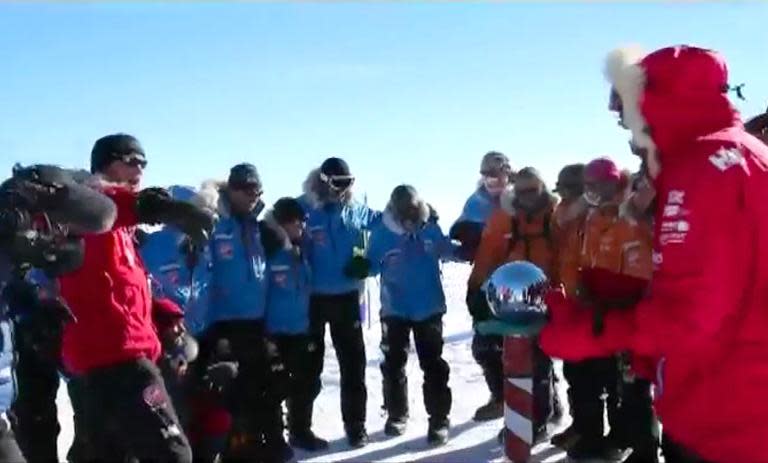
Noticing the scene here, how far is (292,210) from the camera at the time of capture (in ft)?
24.2

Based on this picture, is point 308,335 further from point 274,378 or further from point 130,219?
point 130,219

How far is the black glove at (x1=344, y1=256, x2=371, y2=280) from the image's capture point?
24.8ft

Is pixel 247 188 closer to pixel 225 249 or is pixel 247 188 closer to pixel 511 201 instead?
pixel 225 249

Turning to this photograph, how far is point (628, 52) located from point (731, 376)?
978 mm

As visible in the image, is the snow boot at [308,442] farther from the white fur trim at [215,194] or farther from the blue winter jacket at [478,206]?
the blue winter jacket at [478,206]

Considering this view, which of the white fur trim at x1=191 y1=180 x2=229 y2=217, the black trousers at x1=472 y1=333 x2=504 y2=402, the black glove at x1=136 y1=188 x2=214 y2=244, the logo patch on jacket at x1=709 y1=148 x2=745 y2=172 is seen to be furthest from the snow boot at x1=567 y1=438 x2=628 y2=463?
the logo patch on jacket at x1=709 y1=148 x2=745 y2=172

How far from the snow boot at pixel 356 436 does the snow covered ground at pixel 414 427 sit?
2.3 inches

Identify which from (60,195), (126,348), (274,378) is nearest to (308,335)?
(274,378)

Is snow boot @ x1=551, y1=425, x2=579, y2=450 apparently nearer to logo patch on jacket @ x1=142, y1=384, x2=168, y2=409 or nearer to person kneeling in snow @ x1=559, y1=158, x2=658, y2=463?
person kneeling in snow @ x1=559, y1=158, x2=658, y2=463

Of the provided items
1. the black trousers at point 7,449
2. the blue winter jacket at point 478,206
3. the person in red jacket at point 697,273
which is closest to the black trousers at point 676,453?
the person in red jacket at point 697,273

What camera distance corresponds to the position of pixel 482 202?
836 cm

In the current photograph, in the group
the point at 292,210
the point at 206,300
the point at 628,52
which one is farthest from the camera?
the point at 292,210

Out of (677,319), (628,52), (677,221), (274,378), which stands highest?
(628,52)

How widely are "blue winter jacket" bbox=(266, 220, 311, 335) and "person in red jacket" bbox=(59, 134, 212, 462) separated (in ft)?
8.56
